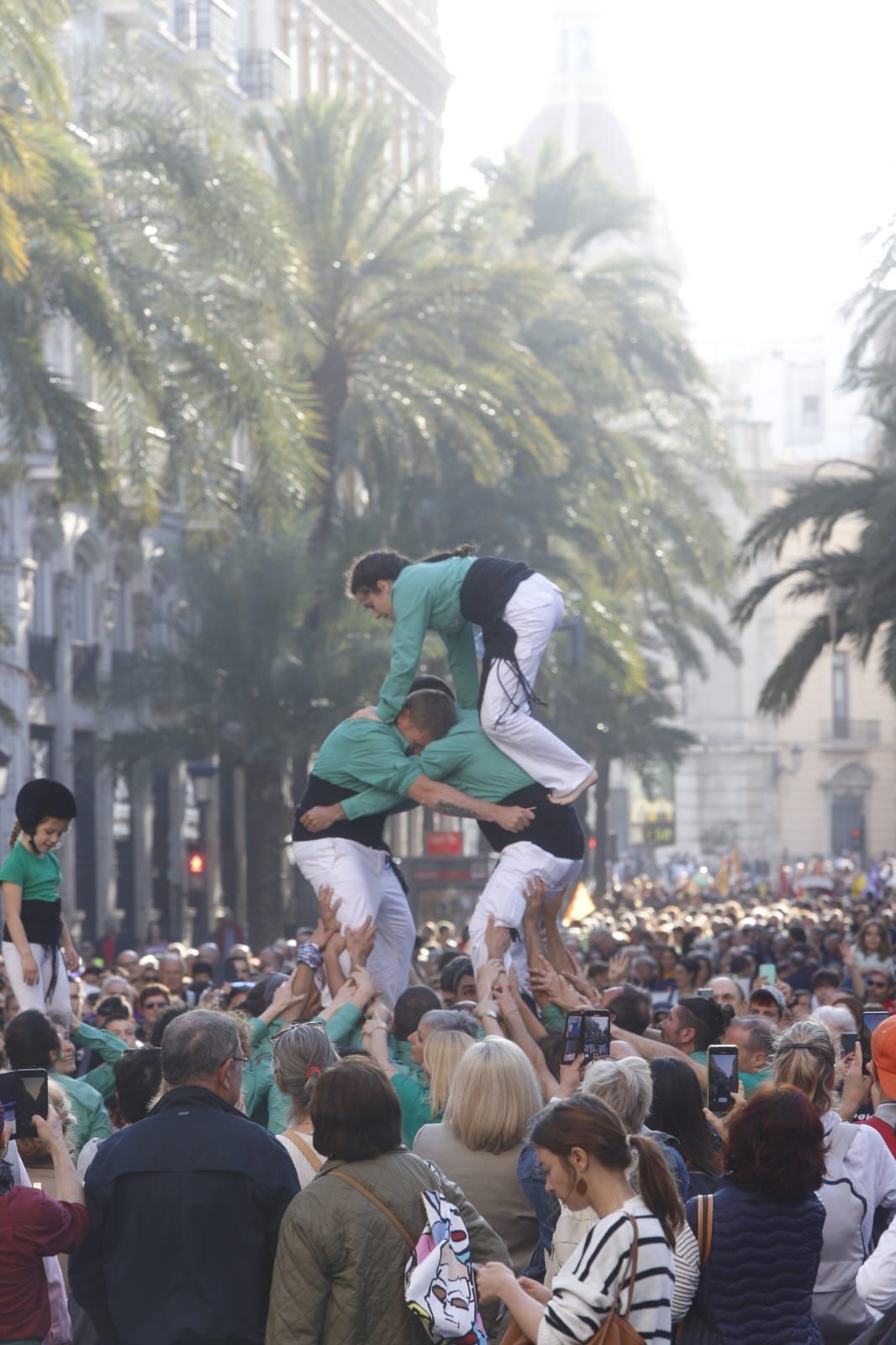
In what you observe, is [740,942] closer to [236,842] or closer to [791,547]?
[236,842]

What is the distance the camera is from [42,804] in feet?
30.8

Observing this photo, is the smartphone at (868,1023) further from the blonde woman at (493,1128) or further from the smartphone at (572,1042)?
the blonde woman at (493,1128)

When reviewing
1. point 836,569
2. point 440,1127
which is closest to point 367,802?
point 440,1127

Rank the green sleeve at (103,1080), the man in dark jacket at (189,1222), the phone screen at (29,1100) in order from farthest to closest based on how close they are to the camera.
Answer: the green sleeve at (103,1080) < the phone screen at (29,1100) < the man in dark jacket at (189,1222)

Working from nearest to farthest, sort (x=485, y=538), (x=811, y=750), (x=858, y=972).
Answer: (x=858, y=972) < (x=485, y=538) < (x=811, y=750)

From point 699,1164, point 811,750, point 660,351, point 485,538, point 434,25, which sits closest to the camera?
point 699,1164

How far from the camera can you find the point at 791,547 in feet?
249

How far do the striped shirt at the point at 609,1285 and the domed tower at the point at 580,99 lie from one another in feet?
308

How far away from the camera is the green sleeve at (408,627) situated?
29.8 ft

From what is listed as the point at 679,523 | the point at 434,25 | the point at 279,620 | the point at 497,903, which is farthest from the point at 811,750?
the point at 497,903

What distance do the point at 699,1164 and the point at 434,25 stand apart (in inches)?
2026

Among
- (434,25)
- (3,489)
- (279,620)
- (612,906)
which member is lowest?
(612,906)

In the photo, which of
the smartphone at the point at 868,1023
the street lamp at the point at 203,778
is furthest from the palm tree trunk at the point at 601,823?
the smartphone at the point at 868,1023

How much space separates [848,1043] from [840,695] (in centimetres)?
7551
